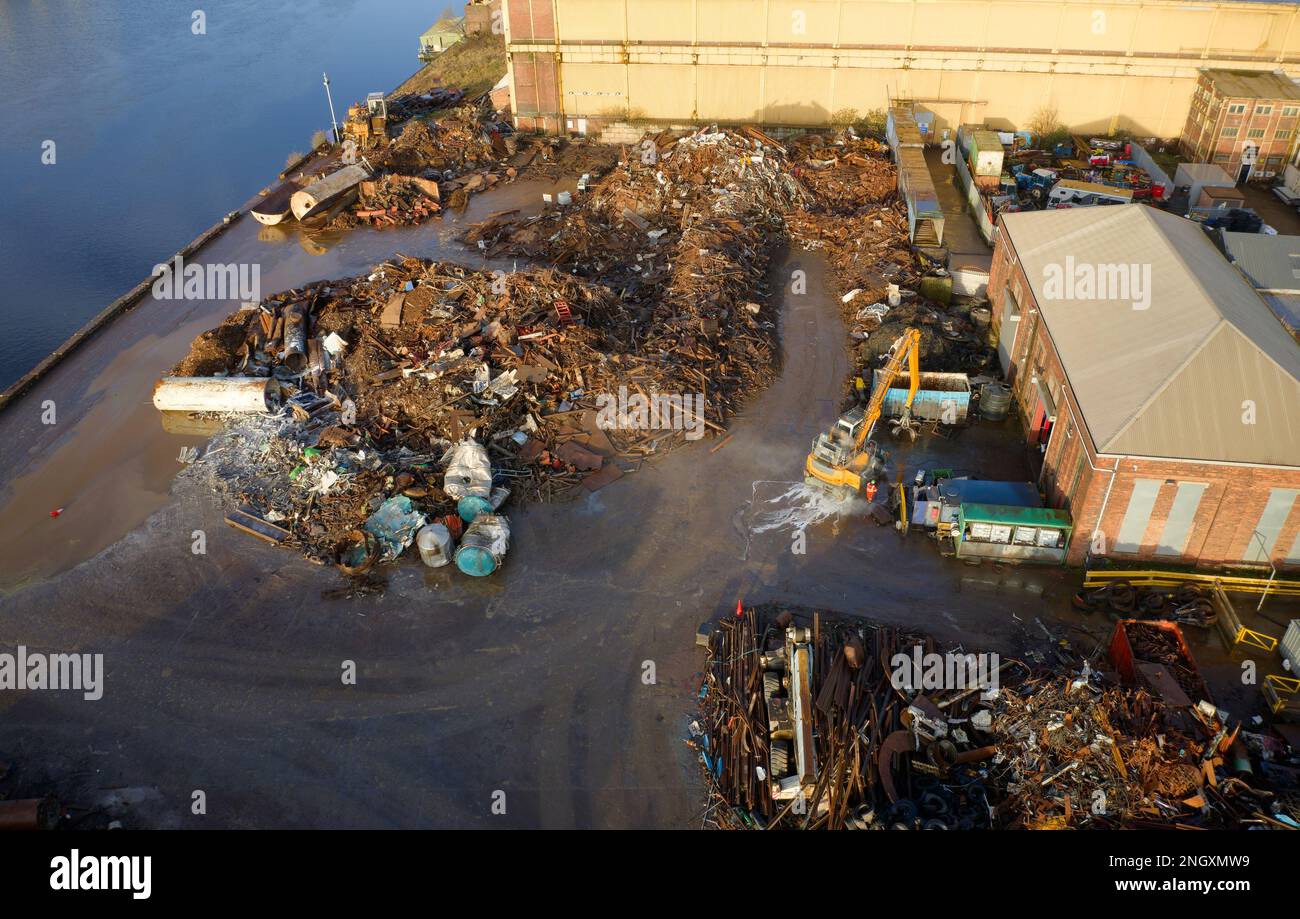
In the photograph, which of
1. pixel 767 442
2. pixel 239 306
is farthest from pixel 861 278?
pixel 239 306

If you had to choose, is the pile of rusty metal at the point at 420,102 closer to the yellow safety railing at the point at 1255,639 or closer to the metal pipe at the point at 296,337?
the metal pipe at the point at 296,337

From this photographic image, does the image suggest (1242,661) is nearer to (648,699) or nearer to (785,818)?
(785,818)

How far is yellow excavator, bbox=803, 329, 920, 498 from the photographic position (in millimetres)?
22781

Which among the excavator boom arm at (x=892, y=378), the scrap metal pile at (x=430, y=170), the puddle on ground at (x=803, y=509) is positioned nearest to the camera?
the puddle on ground at (x=803, y=509)

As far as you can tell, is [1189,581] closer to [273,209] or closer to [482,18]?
[273,209]

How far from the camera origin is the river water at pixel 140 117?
39.4m

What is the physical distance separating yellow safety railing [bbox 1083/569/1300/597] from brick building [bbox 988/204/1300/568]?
49 cm

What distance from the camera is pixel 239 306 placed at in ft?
108

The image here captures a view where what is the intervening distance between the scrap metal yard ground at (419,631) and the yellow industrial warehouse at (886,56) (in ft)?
82.6

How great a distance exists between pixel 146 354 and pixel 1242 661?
32670 millimetres

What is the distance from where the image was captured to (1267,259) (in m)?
27.6

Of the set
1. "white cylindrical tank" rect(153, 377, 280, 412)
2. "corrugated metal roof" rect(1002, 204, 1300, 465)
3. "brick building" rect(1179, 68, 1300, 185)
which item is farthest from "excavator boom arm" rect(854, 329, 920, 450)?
"brick building" rect(1179, 68, 1300, 185)

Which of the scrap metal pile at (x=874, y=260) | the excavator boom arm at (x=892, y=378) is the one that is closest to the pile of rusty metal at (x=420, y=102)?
the scrap metal pile at (x=874, y=260)

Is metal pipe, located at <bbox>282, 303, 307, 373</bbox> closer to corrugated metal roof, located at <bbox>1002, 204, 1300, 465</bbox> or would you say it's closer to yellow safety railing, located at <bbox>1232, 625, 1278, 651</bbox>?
corrugated metal roof, located at <bbox>1002, 204, 1300, 465</bbox>
